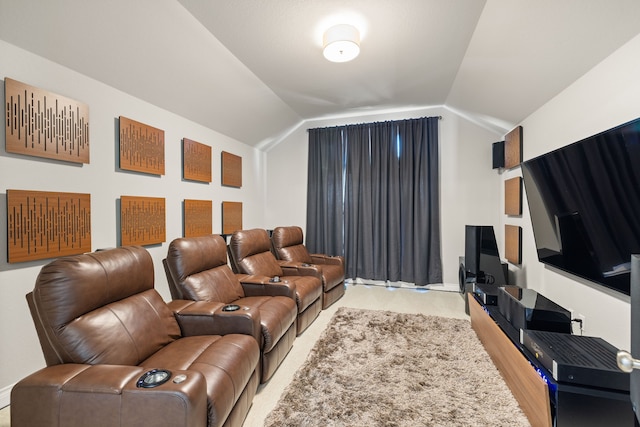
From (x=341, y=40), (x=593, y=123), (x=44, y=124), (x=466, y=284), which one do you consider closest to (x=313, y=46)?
(x=341, y=40)

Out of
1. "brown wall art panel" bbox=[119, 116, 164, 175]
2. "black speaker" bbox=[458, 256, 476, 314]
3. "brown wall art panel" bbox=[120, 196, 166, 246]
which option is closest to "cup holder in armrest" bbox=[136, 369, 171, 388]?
"brown wall art panel" bbox=[120, 196, 166, 246]

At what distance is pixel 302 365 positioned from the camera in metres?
2.20

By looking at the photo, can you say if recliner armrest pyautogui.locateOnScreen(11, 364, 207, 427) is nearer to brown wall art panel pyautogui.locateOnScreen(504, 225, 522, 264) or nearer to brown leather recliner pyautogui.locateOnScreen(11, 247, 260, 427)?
brown leather recliner pyautogui.locateOnScreen(11, 247, 260, 427)

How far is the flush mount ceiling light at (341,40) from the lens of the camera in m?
2.28

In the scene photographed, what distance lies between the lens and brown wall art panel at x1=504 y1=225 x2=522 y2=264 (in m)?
3.20

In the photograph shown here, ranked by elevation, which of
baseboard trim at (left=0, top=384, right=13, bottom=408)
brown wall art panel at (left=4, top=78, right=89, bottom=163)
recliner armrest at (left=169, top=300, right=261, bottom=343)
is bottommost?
baseboard trim at (left=0, top=384, right=13, bottom=408)

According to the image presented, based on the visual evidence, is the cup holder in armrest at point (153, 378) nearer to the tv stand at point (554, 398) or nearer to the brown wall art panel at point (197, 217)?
the tv stand at point (554, 398)

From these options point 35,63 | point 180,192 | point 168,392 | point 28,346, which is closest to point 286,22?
point 35,63

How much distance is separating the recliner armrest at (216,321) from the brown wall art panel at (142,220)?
1.07m

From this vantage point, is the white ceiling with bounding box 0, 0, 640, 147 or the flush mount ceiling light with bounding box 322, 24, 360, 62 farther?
the flush mount ceiling light with bounding box 322, 24, 360, 62

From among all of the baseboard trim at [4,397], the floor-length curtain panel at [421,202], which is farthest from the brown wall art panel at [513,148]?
the baseboard trim at [4,397]

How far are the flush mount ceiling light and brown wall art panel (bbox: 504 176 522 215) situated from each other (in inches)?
94.4

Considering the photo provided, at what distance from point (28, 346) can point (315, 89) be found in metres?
3.60

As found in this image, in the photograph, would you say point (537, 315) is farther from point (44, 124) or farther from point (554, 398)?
point (44, 124)
